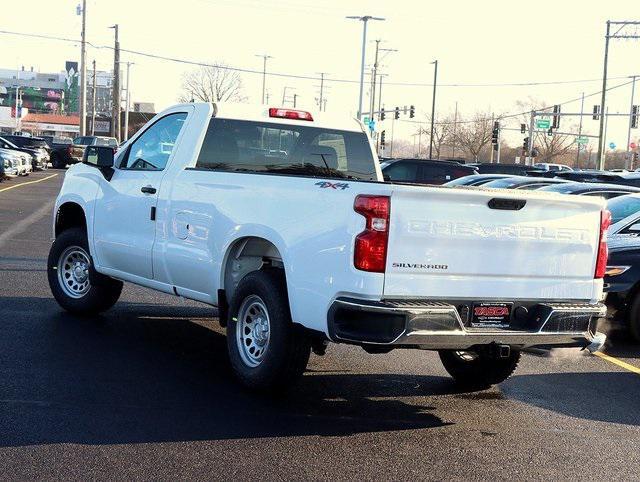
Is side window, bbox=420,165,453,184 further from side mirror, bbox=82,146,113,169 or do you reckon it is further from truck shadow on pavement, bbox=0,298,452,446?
truck shadow on pavement, bbox=0,298,452,446

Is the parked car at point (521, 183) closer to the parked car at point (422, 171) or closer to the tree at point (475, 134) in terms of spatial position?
the parked car at point (422, 171)

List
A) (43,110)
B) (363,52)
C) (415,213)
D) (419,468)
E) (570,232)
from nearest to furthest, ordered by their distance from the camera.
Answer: (419,468)
(415,213)
(570,232)
(363,52)
(43,110)

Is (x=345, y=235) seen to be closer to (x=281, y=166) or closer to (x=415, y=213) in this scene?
(x=415, y=213)

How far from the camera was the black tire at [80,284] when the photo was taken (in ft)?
33.0

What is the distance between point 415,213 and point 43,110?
20025 cm

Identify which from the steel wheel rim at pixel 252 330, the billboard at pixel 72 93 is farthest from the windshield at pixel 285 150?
the billboard at pixel 72 93

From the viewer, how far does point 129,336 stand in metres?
9.27

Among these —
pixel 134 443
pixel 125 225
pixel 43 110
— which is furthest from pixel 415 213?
pixel 43 110

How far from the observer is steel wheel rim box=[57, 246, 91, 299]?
401 inches

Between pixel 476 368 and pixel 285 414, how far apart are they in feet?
6.07

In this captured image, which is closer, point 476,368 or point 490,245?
point 490,245

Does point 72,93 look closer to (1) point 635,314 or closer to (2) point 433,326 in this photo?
(1) point 635,314

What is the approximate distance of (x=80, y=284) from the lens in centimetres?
1025

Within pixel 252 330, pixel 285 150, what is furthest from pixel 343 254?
pixel 285 150
